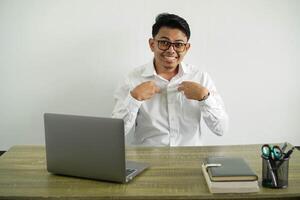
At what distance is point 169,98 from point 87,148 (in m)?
0.92

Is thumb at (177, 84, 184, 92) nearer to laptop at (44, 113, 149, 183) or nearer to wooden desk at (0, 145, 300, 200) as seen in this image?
wooden desk at (0, 145, 300, 200)

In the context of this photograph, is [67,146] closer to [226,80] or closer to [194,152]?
[194,152]

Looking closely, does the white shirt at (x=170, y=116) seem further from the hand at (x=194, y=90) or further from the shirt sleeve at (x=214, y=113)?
the hand at (x=194, y=90)

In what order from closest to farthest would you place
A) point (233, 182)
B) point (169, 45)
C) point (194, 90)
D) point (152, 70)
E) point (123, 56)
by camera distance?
point (233, 182)
point (194, 90)
point (169, 45)
point (152, 70)
point (123, 56)

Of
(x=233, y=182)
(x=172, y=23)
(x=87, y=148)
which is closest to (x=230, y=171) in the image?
(x=233, y=182)

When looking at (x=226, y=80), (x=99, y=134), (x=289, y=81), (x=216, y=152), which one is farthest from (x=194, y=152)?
(x=289, y=81)

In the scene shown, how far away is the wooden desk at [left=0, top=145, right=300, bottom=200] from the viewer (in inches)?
49.9

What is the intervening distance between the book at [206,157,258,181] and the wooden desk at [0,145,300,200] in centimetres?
6

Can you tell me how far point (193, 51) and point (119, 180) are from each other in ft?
4.39

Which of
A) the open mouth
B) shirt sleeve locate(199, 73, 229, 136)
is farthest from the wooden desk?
the open mouth

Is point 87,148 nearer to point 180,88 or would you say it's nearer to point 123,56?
point 180,88

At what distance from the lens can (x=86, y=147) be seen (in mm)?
1391

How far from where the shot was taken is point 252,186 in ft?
4.20

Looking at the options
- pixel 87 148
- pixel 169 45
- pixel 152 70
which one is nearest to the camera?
pixel 87 148
